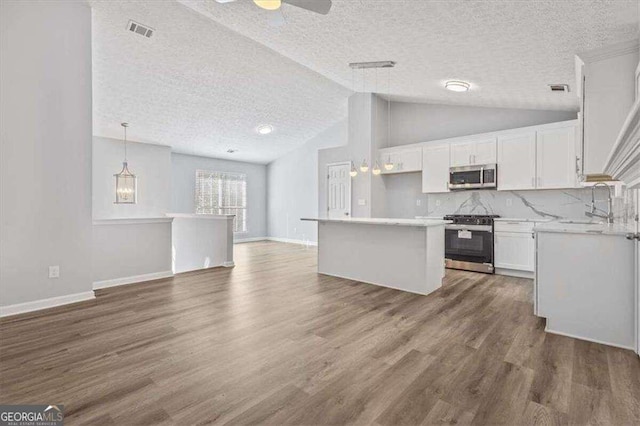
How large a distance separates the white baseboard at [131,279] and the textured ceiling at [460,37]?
369 cm

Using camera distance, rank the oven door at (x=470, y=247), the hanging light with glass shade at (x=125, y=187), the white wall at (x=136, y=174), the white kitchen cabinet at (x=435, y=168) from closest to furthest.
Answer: the oven door at (x=470, y=247), the white kitchen cabinet at (x=435, y=168), the white wall at (x=136, y=174), the hanging light with glass shade at (x=125, y=187)

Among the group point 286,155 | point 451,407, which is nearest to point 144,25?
point 451,407

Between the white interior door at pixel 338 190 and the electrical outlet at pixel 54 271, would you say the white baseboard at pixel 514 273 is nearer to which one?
the white interior door at pixel 338 190

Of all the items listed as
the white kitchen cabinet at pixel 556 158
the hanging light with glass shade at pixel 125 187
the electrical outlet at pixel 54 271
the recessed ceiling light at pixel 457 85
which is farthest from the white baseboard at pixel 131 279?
the white kitchen cabinet at pixel 556 158

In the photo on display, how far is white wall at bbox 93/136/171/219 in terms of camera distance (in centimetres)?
785

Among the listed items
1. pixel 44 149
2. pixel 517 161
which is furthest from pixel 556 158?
pixel 44 149

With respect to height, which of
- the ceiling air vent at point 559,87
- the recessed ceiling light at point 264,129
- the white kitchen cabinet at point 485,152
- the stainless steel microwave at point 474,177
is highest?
the recessed ceiling light at point 264,129

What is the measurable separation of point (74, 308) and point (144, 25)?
11.6 ft

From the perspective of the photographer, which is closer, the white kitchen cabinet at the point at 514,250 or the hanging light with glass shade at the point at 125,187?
the white kitchen cabinet at the point at 514,250

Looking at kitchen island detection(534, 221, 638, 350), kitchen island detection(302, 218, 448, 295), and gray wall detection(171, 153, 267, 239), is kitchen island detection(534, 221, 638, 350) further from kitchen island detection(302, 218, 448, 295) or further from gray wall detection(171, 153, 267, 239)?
gray wall detection(171, 153, 267, 239)

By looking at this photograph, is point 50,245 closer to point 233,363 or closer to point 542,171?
point 233,363

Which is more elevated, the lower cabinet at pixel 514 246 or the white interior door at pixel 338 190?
the white interior door at pixel 338 190

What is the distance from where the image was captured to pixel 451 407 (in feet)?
5.97

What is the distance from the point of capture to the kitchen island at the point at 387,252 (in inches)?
165
